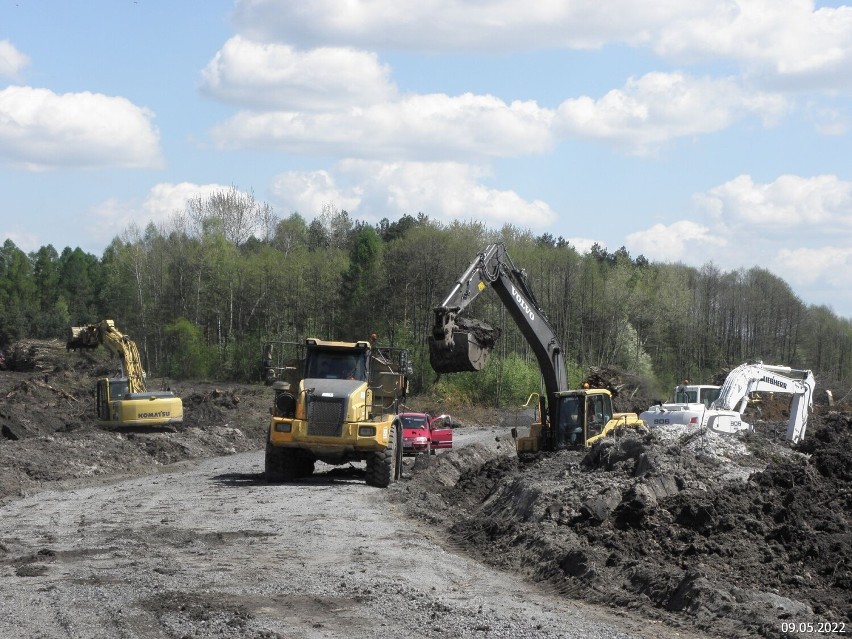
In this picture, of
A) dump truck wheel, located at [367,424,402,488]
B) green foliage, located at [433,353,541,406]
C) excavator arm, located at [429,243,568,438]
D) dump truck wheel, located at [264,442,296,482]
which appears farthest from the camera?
green foliage, located at [433,353,541,406]

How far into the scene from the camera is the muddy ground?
10508 millimetres

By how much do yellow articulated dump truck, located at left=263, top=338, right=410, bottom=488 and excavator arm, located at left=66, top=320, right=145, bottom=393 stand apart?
11.5 m

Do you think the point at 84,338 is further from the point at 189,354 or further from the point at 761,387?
the point at 189,354

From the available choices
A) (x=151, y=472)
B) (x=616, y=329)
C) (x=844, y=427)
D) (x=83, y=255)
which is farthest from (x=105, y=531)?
(x=83, y=255)

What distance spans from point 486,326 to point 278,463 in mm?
5197

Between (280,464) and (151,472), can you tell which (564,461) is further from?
(151,472)

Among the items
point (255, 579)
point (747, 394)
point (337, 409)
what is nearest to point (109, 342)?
point (337, 409)

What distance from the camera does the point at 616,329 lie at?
6844cm

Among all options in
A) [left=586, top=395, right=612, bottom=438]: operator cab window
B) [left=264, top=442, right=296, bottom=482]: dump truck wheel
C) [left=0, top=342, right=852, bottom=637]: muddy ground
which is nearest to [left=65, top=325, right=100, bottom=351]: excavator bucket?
[left=0, top=342, right=852, bottom=637]: muddy ground

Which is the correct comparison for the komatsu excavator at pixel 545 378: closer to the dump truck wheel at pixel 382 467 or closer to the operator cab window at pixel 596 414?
the operator cab window at pixel 596 414

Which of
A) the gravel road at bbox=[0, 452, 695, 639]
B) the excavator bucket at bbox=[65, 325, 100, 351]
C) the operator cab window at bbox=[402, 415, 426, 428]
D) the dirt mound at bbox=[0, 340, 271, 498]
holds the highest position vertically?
the excavator bucket at bbox=[65, 325, 100, 351]

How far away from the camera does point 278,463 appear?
22.8 m

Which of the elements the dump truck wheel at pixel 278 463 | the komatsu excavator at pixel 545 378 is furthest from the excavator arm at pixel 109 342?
the komatsu excavator at pixel 545 378

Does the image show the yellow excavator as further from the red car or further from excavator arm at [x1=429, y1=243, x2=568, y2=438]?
excavator arm at [x1=429, y1=243, x2=568, y2=438]
